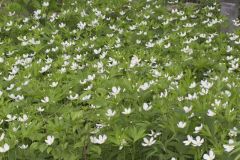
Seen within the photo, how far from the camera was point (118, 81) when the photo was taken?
14.9 feet

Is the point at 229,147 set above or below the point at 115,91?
above

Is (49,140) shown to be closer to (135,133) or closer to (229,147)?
(135,133)

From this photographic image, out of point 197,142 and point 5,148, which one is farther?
point 5,148

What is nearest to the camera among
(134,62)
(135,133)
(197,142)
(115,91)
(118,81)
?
(197,142)

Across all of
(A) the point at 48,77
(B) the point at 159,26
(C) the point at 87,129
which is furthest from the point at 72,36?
(C) the point at 87,129

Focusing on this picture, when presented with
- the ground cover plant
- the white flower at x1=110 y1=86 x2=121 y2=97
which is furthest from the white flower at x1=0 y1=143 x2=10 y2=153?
the white flower at x1=110 y1=86 x2=121 y2=97

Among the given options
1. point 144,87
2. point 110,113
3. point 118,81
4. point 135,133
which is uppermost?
point 135,133

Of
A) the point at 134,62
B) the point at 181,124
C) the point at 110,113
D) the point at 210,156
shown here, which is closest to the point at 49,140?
the point at 110,113

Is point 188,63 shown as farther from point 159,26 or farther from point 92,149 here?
point 92,149

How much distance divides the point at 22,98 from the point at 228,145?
2.26 metres

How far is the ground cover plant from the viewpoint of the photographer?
128 inches

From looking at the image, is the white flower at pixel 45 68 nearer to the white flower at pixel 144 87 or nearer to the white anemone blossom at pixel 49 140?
the white flower at pixel 144 87

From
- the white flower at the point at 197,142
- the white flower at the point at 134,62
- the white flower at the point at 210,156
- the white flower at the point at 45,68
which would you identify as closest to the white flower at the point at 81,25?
the white flower at the point at 45,68

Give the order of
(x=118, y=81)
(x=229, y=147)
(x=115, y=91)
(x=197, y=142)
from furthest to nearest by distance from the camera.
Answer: (x=118, y=81) < (x=115, y=91) < (x=197, y=142) < (x=229, y=147)
